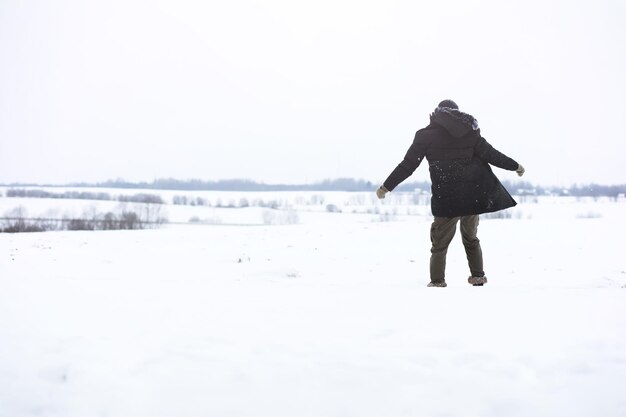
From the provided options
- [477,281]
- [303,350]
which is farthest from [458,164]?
[303,350]

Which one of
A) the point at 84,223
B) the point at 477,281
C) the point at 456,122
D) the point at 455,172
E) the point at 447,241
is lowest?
the point at 84,223

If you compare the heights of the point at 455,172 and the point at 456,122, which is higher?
the point at 456,122

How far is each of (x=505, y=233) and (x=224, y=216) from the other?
6664 cm

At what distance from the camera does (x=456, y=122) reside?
608 cm

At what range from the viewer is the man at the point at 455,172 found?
6152 mm

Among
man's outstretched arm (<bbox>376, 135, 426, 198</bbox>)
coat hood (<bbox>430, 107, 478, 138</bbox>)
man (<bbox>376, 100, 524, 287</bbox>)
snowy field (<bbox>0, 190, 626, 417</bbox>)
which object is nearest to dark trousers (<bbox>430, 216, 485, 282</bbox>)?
man (<bbox>376, 100, 524, 287</bbox>)

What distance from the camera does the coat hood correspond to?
6082 mm

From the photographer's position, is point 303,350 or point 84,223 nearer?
point 303,350

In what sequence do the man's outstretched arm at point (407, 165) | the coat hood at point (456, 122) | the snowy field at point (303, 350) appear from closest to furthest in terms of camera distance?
the snowy field at point (303, 350) < the coat hood at point (456, 122) < the man's outstretched arm at point (407, 165)

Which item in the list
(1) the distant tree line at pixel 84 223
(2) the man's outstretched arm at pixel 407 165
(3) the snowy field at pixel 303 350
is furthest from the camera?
(1) the distant tree line at pixel 84 223

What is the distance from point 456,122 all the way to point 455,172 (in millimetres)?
603

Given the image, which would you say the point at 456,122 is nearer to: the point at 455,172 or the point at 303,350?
the point at 455,172

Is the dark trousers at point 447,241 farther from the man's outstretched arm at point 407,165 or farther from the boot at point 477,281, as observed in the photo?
the man's outstretched arm at point 407,165

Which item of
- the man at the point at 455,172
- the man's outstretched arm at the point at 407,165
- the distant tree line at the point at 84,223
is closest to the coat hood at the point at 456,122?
the man at the point at 455,172
